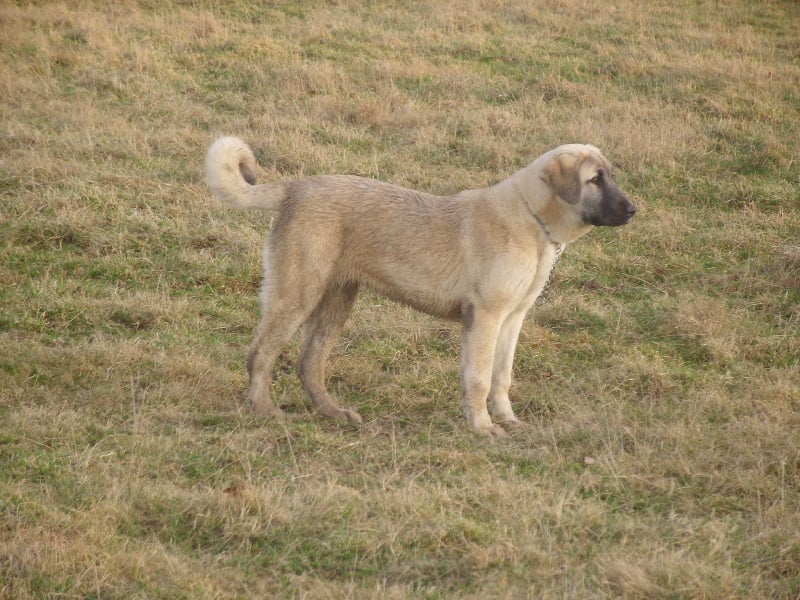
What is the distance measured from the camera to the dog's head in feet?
19.6

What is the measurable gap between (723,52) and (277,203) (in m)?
10.1

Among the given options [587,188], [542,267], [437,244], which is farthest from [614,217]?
[437,244]

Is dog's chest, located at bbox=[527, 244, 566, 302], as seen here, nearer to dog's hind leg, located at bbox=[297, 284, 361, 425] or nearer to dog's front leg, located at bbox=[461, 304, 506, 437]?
dog's front leg, located at bbox=[461, 304, 506, 437]

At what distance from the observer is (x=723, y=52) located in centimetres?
1442

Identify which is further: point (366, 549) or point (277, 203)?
point (277, 203)

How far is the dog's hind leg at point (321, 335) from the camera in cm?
663

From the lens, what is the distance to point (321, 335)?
667cm

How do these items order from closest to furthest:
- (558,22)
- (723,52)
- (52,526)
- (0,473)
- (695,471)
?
(52,526)
(0,473)
(695,471)
(723,52)
(558,22)

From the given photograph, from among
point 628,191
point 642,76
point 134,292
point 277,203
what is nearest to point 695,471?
point 277,203

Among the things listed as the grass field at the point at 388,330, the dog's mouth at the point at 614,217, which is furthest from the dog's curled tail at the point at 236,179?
the dog's mouth at the point at 614,217

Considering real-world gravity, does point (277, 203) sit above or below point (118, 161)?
above

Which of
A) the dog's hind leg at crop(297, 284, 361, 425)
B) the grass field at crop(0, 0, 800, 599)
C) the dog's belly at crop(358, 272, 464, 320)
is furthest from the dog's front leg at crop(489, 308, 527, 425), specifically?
the dog's hind leg at crop(297, 284, 361, 425)

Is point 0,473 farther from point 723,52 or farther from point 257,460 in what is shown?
point 723,52

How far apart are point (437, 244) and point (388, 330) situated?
1.47 meters
